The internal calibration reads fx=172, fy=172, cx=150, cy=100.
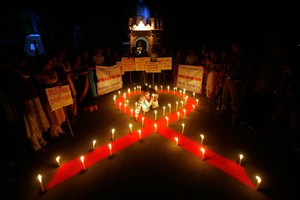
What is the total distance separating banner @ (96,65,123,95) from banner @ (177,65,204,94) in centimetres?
350

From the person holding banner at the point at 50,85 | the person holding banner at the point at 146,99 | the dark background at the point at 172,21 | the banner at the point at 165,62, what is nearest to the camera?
the person holding banner at the point at 50,85

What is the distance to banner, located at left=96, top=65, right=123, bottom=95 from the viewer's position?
844cm

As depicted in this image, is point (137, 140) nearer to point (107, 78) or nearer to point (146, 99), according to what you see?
point (146, 99)

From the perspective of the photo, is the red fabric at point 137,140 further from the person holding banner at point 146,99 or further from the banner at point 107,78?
the banner at point 107,78

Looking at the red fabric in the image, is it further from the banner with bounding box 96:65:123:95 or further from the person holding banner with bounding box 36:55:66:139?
the banner with bounding box 96:65:123:95

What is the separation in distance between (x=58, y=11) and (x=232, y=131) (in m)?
20.3

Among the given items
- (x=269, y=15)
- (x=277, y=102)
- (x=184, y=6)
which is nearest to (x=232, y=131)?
(x=277, y=102)

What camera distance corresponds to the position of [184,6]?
54.7ft

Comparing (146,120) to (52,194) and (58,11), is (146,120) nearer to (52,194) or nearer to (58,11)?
(52,194)

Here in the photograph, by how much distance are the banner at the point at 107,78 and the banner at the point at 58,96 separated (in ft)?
9.93

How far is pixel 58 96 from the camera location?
17.0 feet

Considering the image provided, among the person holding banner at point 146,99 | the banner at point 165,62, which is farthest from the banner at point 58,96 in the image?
the banner at point 165,62

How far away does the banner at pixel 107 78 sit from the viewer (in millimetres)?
8438

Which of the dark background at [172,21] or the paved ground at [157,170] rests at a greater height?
the dark background at [172,21]
